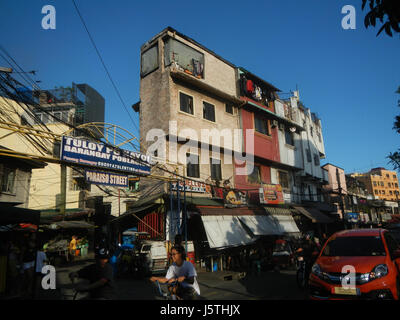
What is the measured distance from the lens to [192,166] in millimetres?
17719

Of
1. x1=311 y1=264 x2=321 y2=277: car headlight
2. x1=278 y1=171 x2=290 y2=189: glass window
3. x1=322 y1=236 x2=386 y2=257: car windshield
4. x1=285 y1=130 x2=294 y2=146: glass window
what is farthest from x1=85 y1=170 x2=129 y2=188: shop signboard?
x1=285 y1=130 x2=294 y2=146: glass window

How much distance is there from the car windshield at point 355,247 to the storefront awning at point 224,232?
7518mm

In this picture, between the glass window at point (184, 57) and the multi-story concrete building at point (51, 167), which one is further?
the multi-story concrete building at point (51, 167)

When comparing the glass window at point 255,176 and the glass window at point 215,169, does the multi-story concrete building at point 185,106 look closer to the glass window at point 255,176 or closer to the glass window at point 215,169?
the glass window at point 215,169

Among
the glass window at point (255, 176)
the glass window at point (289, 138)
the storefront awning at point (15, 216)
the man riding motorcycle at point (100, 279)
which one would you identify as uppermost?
the glass window at point (289, 138)

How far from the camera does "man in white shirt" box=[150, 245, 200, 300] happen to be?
5.18m

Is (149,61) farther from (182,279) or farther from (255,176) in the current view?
(182,279)

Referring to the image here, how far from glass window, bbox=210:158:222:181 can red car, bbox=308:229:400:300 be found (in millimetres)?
11905

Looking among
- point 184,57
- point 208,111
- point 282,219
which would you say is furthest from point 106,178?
point 282,219

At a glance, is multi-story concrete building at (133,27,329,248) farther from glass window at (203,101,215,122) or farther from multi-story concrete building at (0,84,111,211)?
multi-story concrete building at (0,84,111,211)

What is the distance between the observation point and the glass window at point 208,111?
19.3 meters

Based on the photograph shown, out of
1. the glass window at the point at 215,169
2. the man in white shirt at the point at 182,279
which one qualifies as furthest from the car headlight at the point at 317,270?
the glass window at the point at 215,169

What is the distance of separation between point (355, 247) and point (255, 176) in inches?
593
